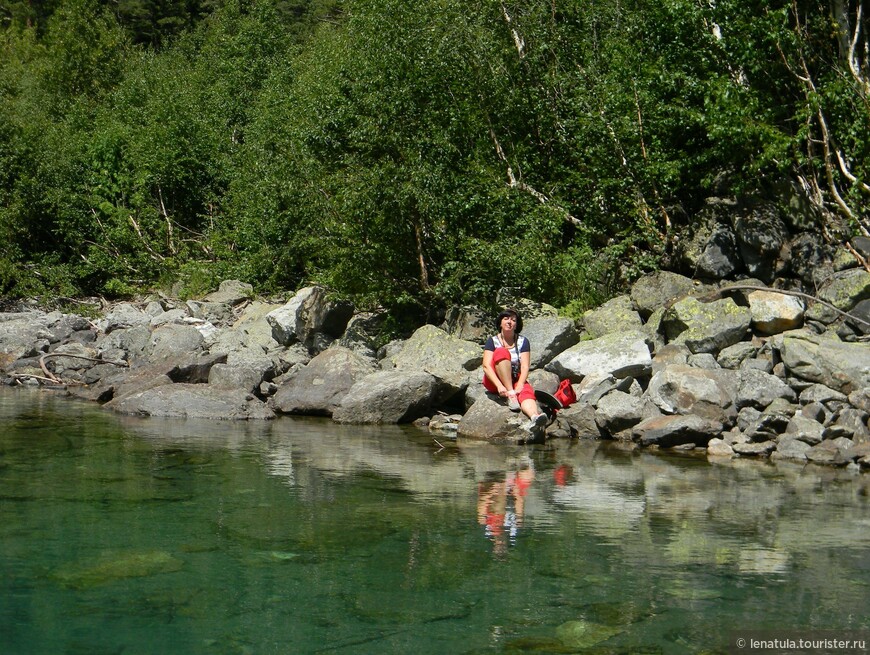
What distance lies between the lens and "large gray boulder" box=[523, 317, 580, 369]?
14.9 m

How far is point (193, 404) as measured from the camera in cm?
1497

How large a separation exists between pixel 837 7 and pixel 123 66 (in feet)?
112

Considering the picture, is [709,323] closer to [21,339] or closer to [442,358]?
[442,358]

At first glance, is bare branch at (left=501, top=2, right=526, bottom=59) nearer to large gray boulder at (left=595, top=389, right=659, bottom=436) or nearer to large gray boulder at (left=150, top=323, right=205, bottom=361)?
large gray boulder at (left=150, top=323, right=205, bottom=361)

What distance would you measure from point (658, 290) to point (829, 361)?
12.6 feet

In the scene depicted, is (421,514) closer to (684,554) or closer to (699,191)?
(684,554)

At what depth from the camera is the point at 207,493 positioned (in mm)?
8938

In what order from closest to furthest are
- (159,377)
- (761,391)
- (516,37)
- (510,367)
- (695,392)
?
(510,367) < (761,391) < (695,392) < (159,377) < (516,37)

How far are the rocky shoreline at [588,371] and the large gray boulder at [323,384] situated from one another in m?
0.02

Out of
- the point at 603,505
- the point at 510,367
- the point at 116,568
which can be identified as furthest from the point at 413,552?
the point at 510,367

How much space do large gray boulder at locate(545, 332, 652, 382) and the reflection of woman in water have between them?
3696mm

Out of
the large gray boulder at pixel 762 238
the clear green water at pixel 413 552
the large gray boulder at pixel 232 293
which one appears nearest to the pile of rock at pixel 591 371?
the large gray boulder at pixel 762 238

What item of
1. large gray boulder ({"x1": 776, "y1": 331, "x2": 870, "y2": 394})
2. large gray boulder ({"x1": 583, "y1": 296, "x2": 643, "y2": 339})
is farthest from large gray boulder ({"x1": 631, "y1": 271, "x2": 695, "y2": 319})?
large gray boulder ({"x1": 776, "y1": 331, "x2": 870, "y2": 394})

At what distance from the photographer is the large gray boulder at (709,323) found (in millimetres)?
14305
